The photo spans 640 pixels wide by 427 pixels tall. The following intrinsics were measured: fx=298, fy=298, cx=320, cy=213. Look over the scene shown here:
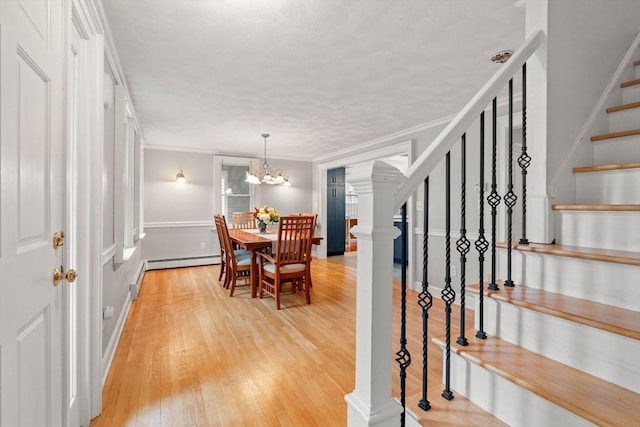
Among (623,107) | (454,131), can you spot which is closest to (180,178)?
(454,131)

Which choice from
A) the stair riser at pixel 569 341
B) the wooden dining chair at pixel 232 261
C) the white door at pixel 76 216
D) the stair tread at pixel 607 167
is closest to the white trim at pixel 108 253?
the white door at pixel 76 216

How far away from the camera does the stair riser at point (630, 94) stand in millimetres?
1608

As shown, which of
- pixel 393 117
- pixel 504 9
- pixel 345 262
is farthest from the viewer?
pixel 345 262

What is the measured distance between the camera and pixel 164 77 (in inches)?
106

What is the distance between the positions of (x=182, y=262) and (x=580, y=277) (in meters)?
5.84

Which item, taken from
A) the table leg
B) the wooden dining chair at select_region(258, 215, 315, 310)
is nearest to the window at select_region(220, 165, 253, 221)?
the table leg

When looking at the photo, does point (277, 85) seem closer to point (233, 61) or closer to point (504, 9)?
point (233, 61)

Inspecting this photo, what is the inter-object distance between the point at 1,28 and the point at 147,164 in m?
5.26

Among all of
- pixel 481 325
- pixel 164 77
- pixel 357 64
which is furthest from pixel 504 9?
pixel 164 77

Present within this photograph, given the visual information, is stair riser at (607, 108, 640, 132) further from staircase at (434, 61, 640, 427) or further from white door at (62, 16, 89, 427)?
white door at (62, 16, 89, 427)

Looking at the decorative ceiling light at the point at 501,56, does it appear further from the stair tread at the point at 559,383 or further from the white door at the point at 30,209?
the white door at the point at 30,209

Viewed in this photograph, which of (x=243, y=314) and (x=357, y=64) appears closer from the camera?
(x=357, y=64)

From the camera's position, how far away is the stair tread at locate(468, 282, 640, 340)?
0.92 m

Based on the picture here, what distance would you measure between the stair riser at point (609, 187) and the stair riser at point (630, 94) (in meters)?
0.59
